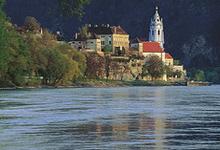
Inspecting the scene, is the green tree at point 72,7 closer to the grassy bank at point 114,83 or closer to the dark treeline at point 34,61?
the dark treeline at point 34,61

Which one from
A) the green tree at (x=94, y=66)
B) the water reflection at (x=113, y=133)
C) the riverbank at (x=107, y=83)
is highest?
the green tree at (x=94, y=66)

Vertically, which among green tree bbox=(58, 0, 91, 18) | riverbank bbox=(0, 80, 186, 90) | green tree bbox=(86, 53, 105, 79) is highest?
green tree bbox=(86, 53, 105, 79)

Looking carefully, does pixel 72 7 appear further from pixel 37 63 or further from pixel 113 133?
pixel 37 63

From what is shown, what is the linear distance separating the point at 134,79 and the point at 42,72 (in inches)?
2738

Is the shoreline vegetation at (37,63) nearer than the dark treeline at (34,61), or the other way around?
the shoreline vegetation at (37,63)

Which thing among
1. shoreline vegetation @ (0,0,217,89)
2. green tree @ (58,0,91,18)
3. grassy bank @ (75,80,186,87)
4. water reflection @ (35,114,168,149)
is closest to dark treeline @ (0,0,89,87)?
shoreline vegetation @ (0,0,217,89)

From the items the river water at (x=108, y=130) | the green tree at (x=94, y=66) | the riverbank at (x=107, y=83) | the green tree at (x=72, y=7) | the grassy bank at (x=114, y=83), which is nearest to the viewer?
the green tree at (x=72, y=7)

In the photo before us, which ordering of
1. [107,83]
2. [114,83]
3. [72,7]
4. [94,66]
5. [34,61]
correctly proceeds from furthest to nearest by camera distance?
[114,83]
[94,66]
[107,83]
[34,61]
[72,7]

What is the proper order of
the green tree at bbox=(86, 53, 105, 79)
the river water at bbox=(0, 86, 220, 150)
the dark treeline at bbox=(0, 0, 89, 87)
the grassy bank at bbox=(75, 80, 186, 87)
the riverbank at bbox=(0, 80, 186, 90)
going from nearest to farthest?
the river water at bbox=(0, 86, 220, 150) < the dark treeline at bbox=(0, 0, 89, 87) < the riverbank at bbox=(0, 80, 186, 90) < the grassy bank at bbox=(75, 80, 186, 87) < the green tree at bbox=(86, 53, 105, 79)

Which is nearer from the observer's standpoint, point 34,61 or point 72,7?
point 72,7

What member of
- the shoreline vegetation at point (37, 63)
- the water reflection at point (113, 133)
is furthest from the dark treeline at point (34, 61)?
the water reflection at point (113, 133)

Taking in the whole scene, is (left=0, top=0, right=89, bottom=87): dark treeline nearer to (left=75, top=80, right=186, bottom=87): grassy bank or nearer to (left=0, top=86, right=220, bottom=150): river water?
(left=75, top=80, right=186, bottom=87): grassy bank

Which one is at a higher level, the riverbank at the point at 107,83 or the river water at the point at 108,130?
the riverbank at the point at 107,83

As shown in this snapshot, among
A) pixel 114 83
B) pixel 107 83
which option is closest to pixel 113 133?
pixel 107 83
